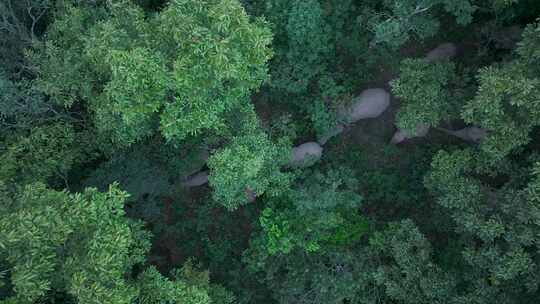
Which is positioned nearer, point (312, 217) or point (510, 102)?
point (510, 102)

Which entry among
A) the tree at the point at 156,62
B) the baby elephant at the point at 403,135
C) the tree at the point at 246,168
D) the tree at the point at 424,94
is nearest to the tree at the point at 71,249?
the tree at the point at 156,62

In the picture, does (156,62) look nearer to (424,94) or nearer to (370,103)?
(424,94)

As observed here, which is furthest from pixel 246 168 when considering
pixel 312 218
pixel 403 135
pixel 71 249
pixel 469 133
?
pixel 469 133

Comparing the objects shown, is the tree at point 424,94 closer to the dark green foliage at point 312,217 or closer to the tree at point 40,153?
the dark green foliage at point 312,217

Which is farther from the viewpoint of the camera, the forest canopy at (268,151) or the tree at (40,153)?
the tree at (40,153)

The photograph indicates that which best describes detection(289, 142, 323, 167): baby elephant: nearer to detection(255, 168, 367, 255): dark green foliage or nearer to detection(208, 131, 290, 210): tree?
detection(255, 168, 367, 255): dark green foliage
